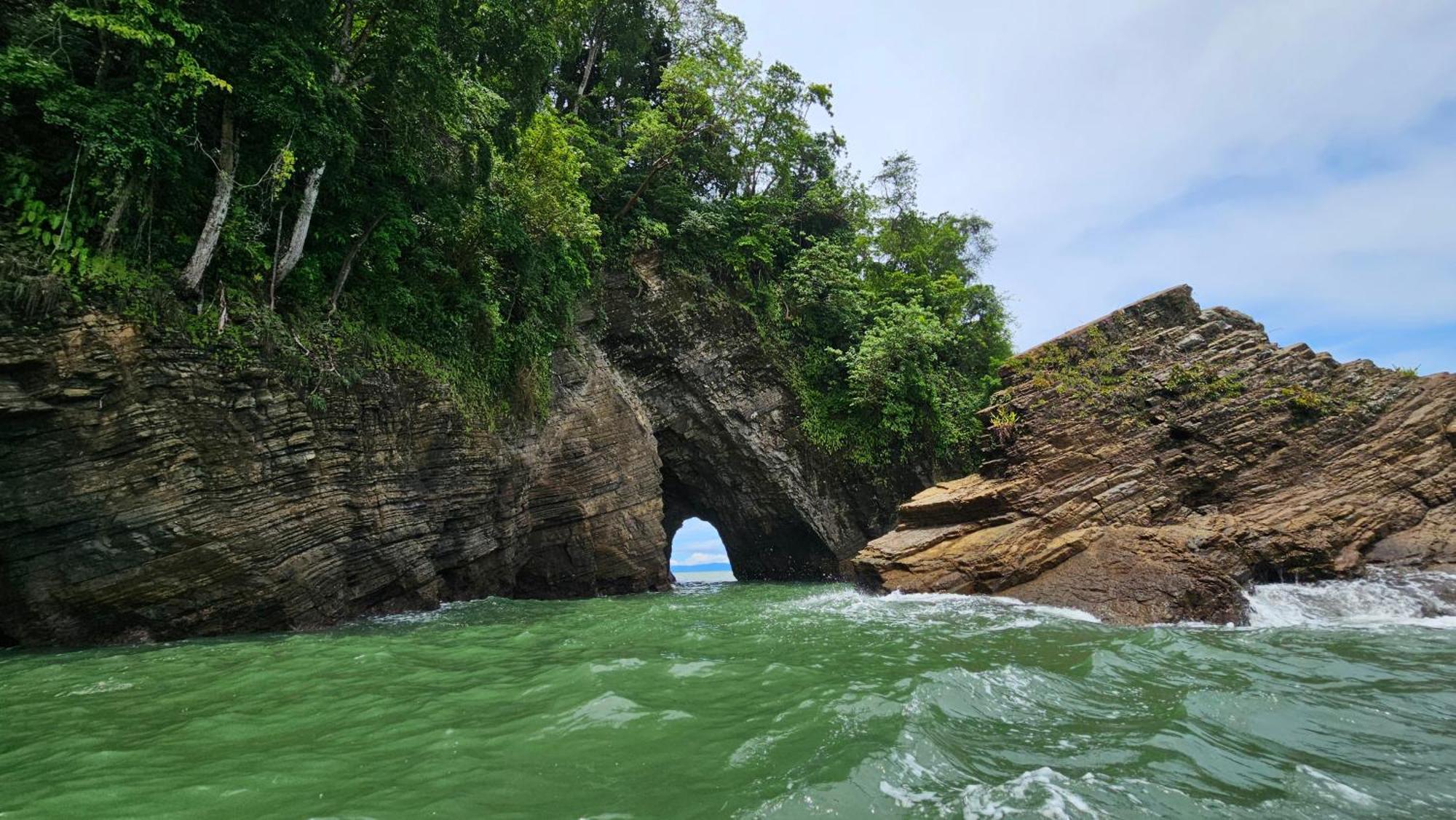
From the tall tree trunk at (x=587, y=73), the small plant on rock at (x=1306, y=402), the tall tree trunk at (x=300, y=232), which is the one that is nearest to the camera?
the tall tree trunk at (x=300, y=232)

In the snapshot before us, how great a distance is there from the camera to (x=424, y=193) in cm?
1130

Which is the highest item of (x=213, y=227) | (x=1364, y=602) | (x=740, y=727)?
(x=213, y=227)

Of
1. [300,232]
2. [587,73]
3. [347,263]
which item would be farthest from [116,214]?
[587,73]

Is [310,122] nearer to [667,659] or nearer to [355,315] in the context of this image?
[355,315]

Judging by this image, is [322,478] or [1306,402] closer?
[322,478]

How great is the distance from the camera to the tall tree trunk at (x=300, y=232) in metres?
9.39

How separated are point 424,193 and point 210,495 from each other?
19.2 ft

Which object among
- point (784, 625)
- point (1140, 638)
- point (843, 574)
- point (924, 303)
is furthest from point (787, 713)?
point (924, 303)

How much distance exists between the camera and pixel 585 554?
15.7 metres

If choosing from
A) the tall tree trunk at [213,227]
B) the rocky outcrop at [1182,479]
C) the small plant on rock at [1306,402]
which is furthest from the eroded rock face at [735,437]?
the tall tree trunk at [213,227]

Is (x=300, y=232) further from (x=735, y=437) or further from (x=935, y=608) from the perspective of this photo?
(x=735, y=437)

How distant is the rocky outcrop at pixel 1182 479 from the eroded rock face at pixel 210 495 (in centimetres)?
818

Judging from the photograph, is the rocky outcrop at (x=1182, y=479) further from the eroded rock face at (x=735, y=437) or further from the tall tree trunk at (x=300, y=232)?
the tall tree trunk at (x=300, y=232)

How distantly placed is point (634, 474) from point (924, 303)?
41.0 ft
